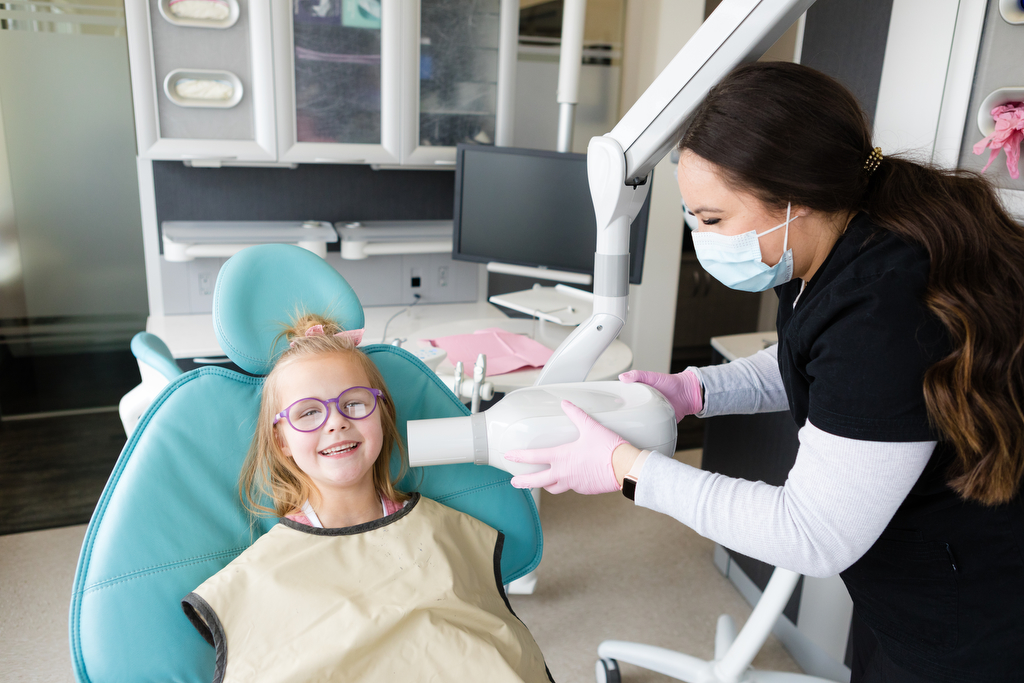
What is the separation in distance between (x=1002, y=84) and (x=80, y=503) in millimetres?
2801

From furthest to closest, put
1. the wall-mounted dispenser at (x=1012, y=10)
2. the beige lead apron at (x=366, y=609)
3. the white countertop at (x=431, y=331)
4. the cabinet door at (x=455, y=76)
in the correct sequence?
the cabinet door at (x=455, y=76) → the white countertop at (x=431, y=331) → the wall-mounted dispenser at (x=1012, y=10) → the beige lead apron at (x=366, y=609)

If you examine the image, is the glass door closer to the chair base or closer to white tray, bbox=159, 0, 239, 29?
white tray, bbox=159, 0, 239, 29

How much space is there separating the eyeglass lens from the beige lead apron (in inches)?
6.3

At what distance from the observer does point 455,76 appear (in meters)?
2.37

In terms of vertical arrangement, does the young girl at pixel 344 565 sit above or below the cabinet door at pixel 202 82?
below

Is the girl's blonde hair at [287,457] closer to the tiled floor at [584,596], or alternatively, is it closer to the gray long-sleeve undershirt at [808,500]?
the gray long-sleeve undershirt at [808,500]

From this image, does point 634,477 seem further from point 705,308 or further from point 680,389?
point 705,308

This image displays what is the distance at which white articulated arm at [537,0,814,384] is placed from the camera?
0.90 meters

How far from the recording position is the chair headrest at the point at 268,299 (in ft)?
3.85

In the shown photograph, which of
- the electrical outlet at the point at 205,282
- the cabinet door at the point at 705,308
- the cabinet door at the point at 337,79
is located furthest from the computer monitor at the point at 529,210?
the cabinet door at the point at 705,308

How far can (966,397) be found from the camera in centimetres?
78

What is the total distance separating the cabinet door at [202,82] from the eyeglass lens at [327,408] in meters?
1.28

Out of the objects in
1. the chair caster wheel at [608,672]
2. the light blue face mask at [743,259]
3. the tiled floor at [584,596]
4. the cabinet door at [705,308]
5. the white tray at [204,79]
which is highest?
the white tray at [204,79]

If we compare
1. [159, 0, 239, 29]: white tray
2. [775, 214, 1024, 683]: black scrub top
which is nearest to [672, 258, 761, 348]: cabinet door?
[159, 0, 239, 29]: white tray
